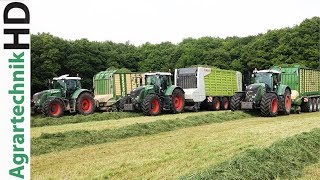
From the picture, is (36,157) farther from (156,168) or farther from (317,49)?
(317,49)

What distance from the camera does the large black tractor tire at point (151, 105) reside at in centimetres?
2202

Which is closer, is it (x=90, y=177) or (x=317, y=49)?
(x=90, y=177)

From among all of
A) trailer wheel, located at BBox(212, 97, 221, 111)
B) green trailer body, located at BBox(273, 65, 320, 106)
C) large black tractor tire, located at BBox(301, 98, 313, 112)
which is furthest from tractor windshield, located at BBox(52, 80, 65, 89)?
large black tractor tire, located at BBox(301, 98, 313, 112)

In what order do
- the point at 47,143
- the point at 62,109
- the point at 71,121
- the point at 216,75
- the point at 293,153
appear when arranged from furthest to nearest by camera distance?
the point at 216,75, the point at 62,109, the point at 71,121, the point at 47,143, the point at 293,153

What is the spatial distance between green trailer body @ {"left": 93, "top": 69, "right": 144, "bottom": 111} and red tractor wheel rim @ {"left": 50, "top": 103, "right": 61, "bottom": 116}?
12.1 feet

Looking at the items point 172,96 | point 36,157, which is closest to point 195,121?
point 172,96

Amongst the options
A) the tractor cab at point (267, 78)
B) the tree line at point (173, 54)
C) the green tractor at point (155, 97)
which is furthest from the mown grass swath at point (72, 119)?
the tree line at point (173, 54)

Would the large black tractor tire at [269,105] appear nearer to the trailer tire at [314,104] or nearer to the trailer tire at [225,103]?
the trailer tire at [314,104]

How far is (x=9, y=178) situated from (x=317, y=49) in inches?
1797

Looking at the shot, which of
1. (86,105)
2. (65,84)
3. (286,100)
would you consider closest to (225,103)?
(286,100)

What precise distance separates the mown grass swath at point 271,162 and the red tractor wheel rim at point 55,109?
47.1 feet

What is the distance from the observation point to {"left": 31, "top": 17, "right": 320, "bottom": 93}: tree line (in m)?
39.6

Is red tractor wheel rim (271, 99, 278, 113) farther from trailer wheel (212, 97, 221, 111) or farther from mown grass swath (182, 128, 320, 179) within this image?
mown grass swath (182, 128, 320, 179)

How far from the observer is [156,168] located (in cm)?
812
